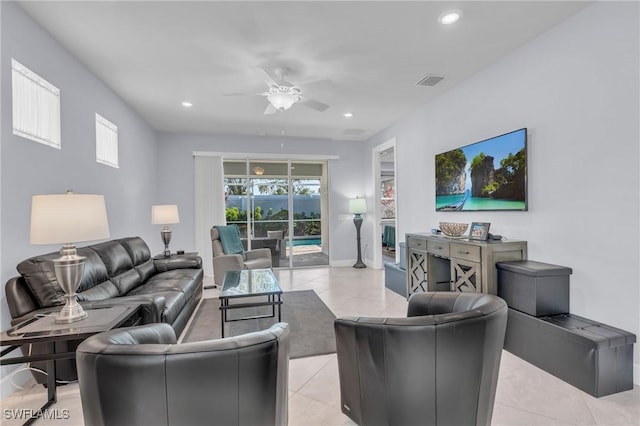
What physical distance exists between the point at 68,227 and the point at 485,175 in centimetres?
369

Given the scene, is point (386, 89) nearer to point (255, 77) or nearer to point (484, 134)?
point (484, 134)

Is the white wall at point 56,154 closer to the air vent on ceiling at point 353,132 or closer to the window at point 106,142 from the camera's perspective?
the window at point 106,142

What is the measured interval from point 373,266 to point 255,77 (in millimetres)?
4470

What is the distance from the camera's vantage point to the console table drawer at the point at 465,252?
2920 mm

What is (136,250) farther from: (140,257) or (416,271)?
(416,271)

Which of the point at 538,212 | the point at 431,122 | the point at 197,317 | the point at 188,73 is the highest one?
the point at 188,73

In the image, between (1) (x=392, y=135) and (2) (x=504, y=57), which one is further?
(1) (x=392, y=135)

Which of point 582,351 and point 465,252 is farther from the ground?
point 465,252

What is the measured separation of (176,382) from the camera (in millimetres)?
1014

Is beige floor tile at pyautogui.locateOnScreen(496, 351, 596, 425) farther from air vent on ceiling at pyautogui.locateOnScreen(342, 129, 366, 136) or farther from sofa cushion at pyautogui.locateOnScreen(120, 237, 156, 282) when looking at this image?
air vent on ceiling at pyautogui.locateOnScreen(342, 129, 366, 136)

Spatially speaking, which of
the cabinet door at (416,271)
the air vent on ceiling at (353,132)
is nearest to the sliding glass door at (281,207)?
the air vent on ceiling at (353,132)

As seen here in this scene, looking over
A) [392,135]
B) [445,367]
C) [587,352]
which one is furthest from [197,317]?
[392,135]

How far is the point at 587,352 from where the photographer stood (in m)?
2.05

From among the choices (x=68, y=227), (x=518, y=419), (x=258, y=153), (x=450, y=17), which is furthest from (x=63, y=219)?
Answer: (x=258, y=153)
